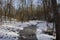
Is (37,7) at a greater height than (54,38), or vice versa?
(37,7)

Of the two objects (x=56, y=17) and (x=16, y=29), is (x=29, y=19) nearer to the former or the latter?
(x=16, y=29)

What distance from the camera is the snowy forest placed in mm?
1644

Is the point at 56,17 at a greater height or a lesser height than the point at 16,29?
greater

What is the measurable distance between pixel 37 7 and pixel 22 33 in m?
0.40

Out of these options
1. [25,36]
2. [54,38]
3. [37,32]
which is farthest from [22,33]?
[54,38]

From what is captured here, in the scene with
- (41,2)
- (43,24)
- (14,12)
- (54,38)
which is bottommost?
(54,38)

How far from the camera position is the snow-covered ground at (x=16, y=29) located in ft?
5.36

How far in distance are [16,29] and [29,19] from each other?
215 millimetres

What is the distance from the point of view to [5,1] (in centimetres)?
165

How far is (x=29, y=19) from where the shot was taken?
5.54 ft

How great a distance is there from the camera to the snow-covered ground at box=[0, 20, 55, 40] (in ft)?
5.36

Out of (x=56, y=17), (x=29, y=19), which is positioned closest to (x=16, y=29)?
(x=29, y=19)

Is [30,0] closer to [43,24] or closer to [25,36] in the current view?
[43,24]

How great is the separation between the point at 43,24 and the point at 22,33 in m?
0.30
